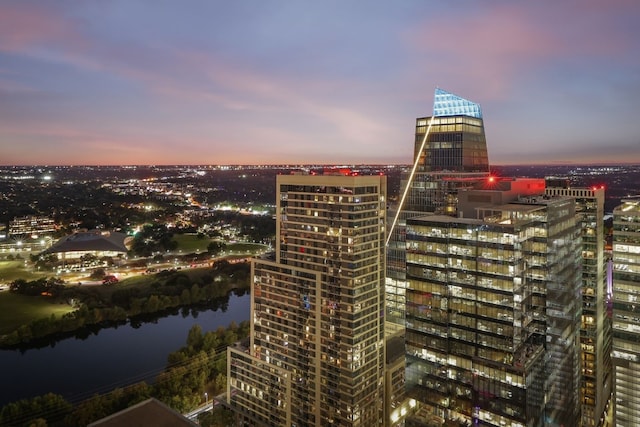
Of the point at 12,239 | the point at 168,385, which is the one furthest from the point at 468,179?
the point at 12,239

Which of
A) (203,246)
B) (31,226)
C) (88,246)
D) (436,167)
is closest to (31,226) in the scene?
(31,226)

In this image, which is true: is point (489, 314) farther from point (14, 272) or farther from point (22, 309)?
point (14, 272)

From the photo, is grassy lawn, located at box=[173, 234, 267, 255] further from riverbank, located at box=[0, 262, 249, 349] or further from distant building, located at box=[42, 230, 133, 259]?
riverbank, located at box=[0, 262, 249, 349]

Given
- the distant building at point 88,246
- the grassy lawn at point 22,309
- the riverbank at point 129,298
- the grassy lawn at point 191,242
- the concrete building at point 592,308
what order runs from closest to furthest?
the concrete building at point 592,308, the riverbank at point 129,298, the grassy lawn at point 22,309, the distant building at point 88,246, the grassy lawn at point 191,242

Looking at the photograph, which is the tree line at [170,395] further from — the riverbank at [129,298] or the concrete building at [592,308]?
the concrete building at [592,308]

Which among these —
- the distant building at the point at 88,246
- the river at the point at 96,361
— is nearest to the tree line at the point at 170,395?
the river at the point at 96,361

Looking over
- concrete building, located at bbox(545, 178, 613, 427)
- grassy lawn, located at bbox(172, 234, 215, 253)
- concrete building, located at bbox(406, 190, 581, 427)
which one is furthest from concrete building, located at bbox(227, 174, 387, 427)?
grassy lawn, located at bbox(172, 234, 215, 253)
